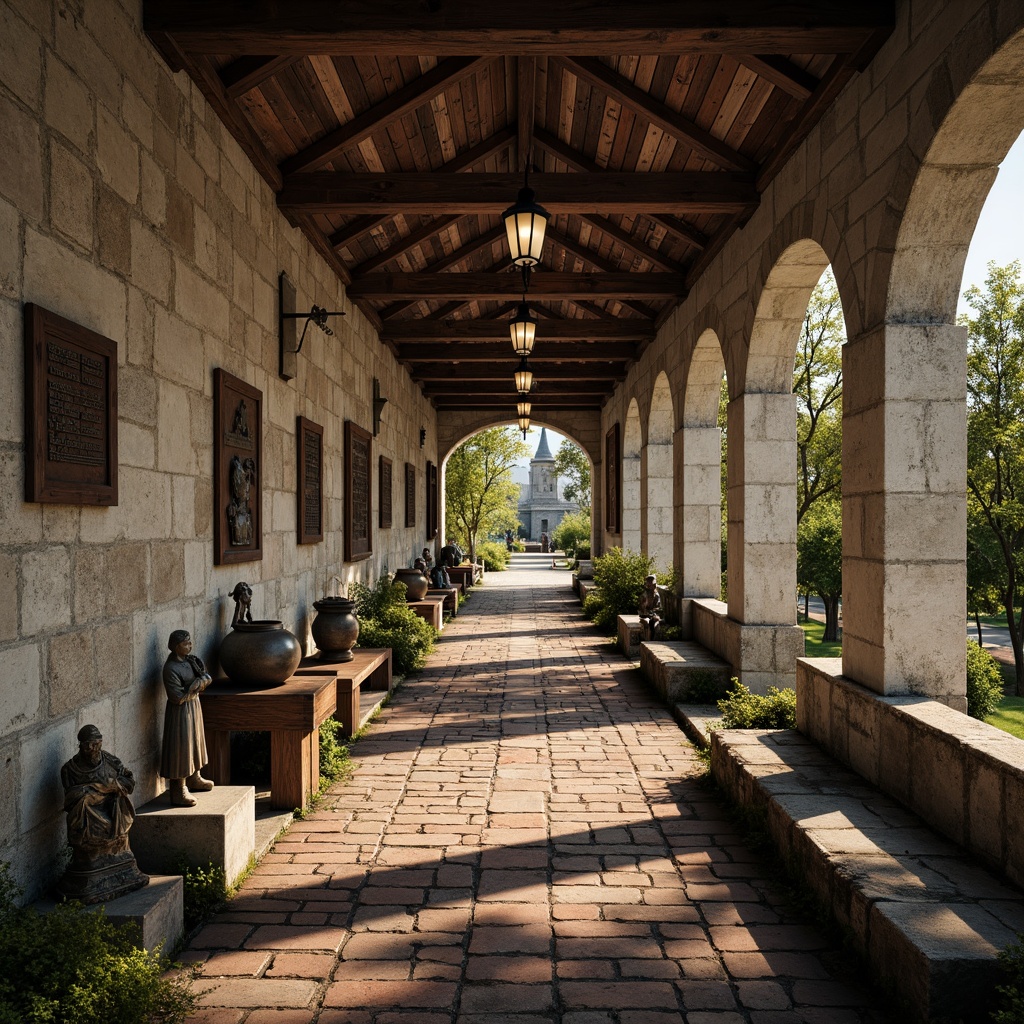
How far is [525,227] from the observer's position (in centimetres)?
450

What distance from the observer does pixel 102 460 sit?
3.20 metres

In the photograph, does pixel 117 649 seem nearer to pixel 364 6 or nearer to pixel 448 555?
pixel 364 6

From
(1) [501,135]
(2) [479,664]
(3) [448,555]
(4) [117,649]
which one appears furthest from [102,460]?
(3) [448,555]

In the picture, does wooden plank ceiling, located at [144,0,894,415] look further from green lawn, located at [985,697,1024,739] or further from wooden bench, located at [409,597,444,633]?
green lawn, located at [985,697,1024,739]

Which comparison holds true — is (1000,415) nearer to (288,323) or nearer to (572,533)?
(288,323)

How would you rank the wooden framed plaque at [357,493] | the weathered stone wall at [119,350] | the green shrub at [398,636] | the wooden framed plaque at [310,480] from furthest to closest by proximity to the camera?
the wooden framed plaque at [357,493]
the green shrub at [398,636]
the wooden framed plaque at [310,480]
the weathered stone wall at [119,350]

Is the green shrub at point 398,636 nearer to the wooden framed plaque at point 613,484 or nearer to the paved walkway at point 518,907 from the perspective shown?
the paved walkway at point 518,907

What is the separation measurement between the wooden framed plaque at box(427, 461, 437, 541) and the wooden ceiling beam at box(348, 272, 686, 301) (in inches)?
326

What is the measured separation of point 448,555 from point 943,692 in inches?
484

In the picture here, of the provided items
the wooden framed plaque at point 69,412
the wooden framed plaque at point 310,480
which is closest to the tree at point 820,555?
the wooden framed plaque at point 310,480

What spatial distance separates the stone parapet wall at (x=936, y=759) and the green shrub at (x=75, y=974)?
2691 millimetres

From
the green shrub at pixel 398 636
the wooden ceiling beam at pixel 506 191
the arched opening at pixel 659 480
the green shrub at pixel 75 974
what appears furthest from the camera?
the arched opening at pixel 659 480

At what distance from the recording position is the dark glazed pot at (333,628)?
228 inches

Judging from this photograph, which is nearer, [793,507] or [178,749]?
[178,749]
